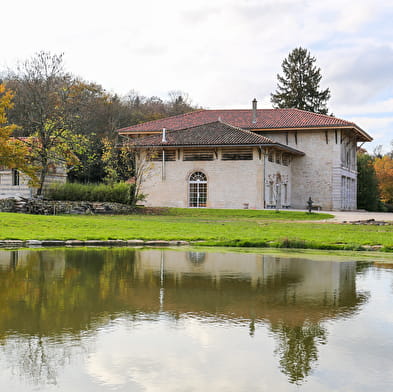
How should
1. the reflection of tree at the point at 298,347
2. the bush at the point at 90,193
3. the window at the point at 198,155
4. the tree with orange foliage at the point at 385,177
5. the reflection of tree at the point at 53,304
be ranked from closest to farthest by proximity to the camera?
the reflection of tree at the point at 298,347
the reflection of tree at the point at 53,304
the bush at the point at 90,193
the window at the point at 198,155
the tree with orange foliage at the point at 385,177

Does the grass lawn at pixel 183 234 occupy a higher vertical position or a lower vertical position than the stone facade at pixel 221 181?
lower

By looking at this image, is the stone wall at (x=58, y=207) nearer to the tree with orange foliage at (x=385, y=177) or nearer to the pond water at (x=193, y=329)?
the pond water at (x=193, y=329)

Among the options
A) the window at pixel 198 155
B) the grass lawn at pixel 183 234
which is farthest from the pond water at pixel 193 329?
the window at pixel 198 155

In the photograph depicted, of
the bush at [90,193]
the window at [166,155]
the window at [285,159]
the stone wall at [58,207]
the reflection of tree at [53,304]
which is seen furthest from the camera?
the window at [285,159]

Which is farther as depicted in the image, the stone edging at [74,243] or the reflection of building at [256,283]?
the stone edging at [74,243]

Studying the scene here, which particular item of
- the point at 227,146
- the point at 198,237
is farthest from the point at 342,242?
the point at 227,146

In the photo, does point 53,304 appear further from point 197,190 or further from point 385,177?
point 385,177

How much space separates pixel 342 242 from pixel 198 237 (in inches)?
167

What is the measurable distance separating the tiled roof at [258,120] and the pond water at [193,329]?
39.0 meters

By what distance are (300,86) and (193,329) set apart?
73901 millimetres

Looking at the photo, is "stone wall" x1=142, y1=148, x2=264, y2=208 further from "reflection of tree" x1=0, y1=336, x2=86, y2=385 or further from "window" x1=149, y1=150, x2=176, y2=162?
"reflection of tree" x1=0, y1=336, x2=86, y2=385

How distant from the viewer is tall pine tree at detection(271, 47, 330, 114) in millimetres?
77438

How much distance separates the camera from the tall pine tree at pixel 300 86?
7744 centimetres

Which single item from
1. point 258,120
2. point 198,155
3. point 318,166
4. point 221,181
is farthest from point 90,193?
point 318,166
